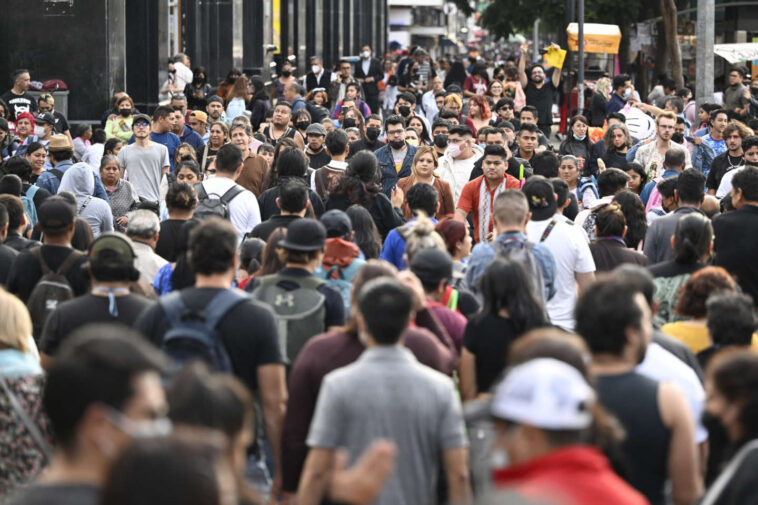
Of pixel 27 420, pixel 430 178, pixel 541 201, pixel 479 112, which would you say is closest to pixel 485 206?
pixel 430 178

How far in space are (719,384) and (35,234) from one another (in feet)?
20.5

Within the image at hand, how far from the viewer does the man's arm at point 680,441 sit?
452 centimetres

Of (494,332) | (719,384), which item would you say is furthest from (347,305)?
(719,384)

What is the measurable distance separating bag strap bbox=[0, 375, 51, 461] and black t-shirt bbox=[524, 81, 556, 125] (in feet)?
61.3

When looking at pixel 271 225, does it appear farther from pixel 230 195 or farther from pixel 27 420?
pixel 27 420

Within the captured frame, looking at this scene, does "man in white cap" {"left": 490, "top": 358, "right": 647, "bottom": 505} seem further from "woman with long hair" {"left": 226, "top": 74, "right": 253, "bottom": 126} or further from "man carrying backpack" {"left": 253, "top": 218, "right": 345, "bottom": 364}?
"woman with long hair" {"left": 226, "top": 74, "right": 253, "bottom": 126}

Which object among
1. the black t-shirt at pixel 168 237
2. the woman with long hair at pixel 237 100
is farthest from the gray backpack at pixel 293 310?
the woman with long hair at pixel 237 100

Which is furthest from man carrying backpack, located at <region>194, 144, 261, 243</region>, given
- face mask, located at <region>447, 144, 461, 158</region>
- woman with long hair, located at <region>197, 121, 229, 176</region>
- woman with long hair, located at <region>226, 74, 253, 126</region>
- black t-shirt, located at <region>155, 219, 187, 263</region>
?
woman with long hair, located at <region>226, 74, 253, 126</region>

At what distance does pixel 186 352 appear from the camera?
5.32m

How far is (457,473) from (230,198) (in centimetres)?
513

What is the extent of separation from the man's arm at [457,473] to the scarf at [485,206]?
6196 mm

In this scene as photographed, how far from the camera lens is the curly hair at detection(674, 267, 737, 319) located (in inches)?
247

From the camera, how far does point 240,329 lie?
213 inches

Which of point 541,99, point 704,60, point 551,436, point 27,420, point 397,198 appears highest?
point 704,60
